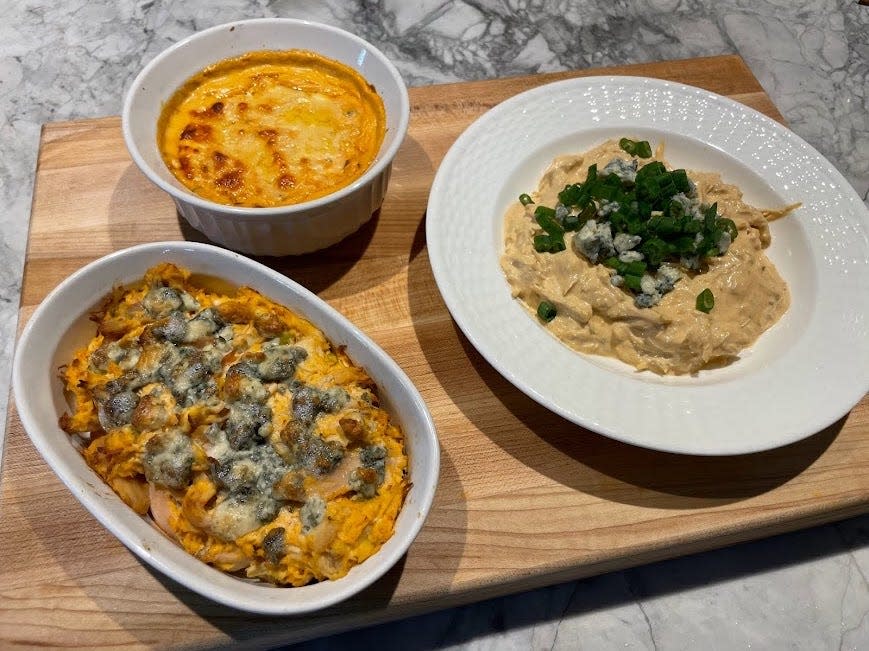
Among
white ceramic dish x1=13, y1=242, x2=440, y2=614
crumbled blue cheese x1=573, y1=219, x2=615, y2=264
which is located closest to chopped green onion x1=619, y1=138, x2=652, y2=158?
crumbled blue cheese x1=573, y1=219, x2=615, y2=264

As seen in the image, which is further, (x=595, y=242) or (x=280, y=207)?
(x=595, y=242)

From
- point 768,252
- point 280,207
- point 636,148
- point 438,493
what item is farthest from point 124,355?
point 768,252

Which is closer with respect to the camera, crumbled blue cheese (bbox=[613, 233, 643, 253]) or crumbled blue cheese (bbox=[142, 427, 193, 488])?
crumbled blue cheese (bbox=[142, 427, 193, 488])

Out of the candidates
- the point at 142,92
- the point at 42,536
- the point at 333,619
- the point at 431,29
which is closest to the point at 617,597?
the point at 333,619

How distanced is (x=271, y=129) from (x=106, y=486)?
44.1 inches

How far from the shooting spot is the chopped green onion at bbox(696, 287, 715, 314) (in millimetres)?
1962

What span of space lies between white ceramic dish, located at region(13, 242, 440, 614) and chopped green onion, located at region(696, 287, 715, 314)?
36.6 inches

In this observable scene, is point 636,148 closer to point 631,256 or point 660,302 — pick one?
point 631,256

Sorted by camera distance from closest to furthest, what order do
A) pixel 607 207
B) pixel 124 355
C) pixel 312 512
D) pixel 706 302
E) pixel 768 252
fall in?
pixel 312 512 → pixel 124 355 → pixel 706 302 → pixel 607 207 → pixel 768 252

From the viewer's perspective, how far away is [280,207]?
1837 millimetres

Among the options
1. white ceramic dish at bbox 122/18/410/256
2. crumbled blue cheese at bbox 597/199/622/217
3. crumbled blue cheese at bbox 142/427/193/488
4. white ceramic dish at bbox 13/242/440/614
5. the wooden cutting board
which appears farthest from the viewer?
crumbled blue cheese at bbox 597/199/622/217

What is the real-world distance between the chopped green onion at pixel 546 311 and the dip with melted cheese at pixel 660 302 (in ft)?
0.03

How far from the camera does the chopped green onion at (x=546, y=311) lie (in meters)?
1.99

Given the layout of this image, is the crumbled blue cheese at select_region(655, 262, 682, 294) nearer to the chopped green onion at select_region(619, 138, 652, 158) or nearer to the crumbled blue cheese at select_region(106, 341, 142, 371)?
the chopped green onion at select_region(619, 138, 652, 158)
